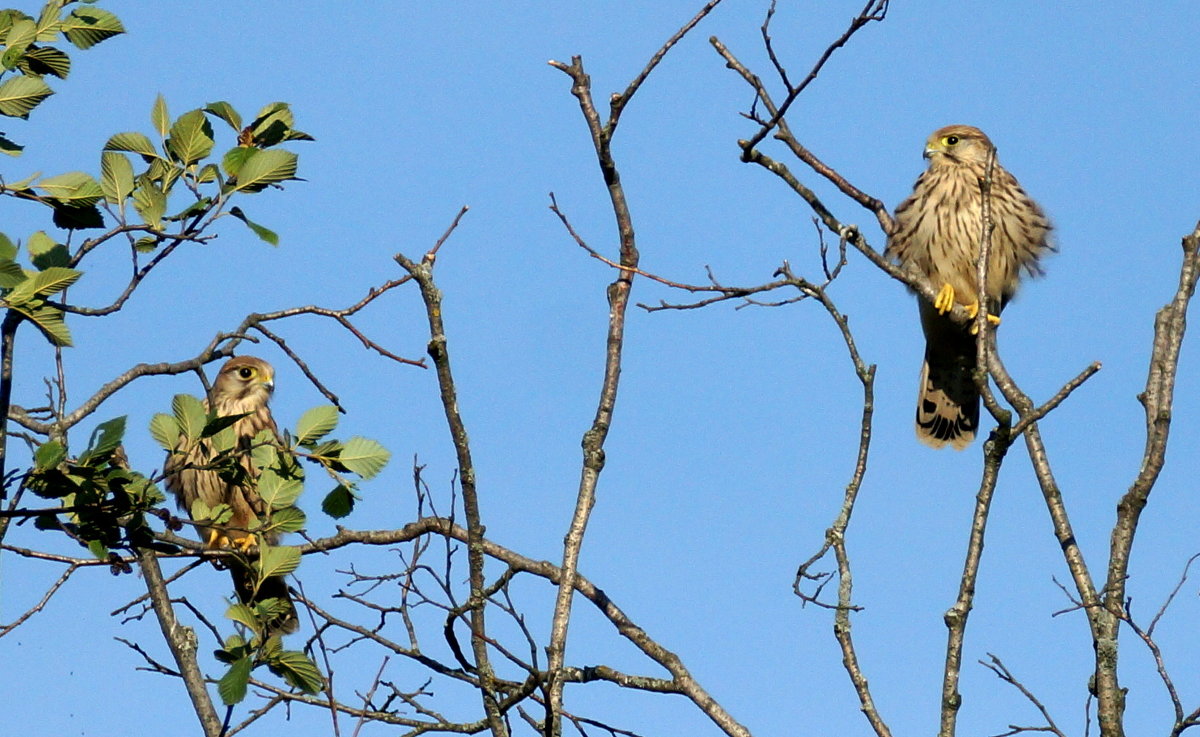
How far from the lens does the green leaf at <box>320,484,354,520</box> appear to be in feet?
9.58

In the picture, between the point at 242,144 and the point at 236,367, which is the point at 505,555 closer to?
the point at 242,144

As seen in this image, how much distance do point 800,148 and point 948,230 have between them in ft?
8.59

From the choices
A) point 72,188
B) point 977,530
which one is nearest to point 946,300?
point 977,530

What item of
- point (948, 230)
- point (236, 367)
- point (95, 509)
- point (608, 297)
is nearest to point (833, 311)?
point (608, 297)

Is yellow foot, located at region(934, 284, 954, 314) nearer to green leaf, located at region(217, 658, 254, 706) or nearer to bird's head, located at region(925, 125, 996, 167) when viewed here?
bird's head, located at region(925, 125, 996, 167)

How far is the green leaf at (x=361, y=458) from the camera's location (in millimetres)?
2891

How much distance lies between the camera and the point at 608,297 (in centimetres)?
306

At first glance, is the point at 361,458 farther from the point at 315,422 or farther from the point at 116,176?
the point at 116,176

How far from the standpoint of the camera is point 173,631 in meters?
3.04

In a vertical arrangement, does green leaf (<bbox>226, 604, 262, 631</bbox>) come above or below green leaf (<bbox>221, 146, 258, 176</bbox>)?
below

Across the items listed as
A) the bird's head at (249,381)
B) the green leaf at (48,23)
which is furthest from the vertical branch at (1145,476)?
the bird's head at (249,381)

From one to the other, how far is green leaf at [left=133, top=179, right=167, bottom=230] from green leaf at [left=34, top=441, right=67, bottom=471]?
0.48 m

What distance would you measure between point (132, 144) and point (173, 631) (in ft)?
3.67

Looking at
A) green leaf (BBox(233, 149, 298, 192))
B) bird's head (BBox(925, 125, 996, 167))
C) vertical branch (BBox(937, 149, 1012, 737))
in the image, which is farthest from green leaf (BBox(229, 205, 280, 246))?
bird's head (BBox(925, 125, 996, 167))
